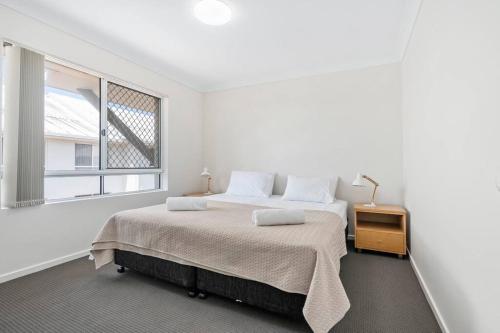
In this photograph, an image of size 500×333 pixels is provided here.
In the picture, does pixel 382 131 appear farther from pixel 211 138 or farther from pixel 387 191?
pixel 211 138

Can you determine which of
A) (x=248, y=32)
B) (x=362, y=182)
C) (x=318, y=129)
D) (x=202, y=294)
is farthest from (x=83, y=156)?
(x=362, y=182)

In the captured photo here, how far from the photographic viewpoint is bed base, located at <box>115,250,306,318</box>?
4.80 feet

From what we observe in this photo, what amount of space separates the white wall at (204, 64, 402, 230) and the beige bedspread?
1352 mm

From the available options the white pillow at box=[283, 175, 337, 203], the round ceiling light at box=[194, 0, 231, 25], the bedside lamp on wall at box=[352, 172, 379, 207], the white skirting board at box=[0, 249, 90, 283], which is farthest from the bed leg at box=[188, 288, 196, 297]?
the round ceiling light at box=[194, 0, 231, 25]

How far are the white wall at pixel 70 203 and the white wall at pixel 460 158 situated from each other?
327 cm

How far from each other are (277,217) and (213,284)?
698 millimetres

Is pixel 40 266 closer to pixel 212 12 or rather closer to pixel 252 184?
pixel 252 184

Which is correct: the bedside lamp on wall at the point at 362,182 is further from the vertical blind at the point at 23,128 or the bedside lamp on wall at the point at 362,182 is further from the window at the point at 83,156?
→ the vertical blind at the point at 23,128

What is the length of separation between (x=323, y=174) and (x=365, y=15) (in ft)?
6.44

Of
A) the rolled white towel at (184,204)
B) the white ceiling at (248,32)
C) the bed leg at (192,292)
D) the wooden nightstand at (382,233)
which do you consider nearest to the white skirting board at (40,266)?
the rolled white towel at (184,204)

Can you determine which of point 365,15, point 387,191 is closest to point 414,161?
point 387,191

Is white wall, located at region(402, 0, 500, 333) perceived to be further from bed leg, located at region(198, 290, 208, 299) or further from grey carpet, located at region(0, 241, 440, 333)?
bed leg, located at region(198, 290, 208, 299)

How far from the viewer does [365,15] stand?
222cm

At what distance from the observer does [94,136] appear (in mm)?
2826
